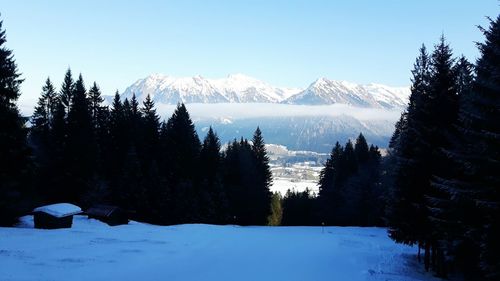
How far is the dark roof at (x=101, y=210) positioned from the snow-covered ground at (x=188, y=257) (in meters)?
5.22

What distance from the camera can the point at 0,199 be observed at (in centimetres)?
3136

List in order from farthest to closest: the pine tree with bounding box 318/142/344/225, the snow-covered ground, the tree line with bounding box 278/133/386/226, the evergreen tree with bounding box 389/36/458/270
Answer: the pine tree with bounding box 318/142/344/225
the tree line with bounding box 278/133/386/226
the evergreen tree with bounding box 389/36/458/270
the snow-covered ground

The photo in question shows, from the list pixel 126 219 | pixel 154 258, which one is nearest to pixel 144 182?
pixel 126 219

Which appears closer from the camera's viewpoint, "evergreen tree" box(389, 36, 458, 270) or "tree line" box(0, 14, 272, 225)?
"evergreen tree" box(389, 36, 458, 270)

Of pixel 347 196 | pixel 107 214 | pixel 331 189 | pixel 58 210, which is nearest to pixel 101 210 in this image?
pixel 107 214

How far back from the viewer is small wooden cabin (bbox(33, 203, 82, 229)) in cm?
3850

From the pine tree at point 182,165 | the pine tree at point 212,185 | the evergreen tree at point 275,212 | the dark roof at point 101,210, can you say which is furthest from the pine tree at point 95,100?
the evergreen tree at point 275,212

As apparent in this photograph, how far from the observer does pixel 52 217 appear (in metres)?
38.5

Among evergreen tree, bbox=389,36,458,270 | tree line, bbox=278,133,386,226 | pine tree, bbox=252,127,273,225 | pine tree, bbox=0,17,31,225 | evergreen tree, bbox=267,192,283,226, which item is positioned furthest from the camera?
evergreen tree, bbox=267,192,283,226

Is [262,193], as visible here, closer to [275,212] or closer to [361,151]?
[361,151]

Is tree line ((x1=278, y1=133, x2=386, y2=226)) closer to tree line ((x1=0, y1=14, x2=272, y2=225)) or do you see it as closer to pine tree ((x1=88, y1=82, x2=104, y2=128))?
tree line ((x1=0, y1=14, x2=272, y2=225))

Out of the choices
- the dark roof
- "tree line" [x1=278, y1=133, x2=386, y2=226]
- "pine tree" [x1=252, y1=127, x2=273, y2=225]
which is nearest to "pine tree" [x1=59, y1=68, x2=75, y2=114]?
the dark roof

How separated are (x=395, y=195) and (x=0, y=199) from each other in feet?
87.1

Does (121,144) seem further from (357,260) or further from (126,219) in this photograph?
(357,260)
